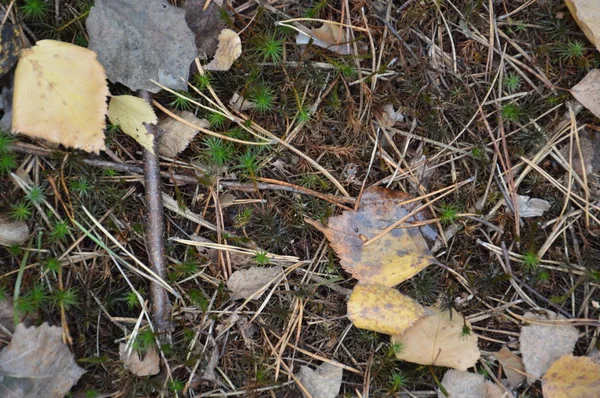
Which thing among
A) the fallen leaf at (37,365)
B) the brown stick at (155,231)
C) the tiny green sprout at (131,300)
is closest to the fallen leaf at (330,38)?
the brown stick at (155,231)

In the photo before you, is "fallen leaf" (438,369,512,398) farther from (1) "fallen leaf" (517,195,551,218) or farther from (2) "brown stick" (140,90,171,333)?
(2) "brown stick" (140,90,171,333)

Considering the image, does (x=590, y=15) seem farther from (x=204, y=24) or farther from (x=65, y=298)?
(x=65, y=298)

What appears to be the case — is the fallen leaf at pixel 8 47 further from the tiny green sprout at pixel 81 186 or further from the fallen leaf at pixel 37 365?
the fallen leaf at pixel 37 365

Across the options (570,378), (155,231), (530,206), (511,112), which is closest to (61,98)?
(155,231)

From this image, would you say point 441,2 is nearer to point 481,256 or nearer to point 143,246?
point 481,256

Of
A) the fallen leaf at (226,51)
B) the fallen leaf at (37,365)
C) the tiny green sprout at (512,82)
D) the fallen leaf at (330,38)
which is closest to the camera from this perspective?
the fallen leaf at (37,365)

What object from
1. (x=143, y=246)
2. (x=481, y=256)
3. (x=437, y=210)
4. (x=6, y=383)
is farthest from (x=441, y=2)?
(x=6, y=383)
